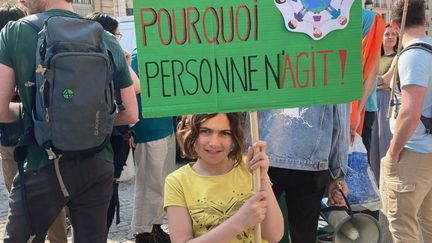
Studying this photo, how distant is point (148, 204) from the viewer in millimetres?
3924

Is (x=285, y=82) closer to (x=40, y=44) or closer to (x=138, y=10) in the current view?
(x=138, y=10)

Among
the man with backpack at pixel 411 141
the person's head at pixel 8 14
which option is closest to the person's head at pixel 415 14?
the man with backpack at pixel 411 141

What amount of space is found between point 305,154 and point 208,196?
2.68 feet

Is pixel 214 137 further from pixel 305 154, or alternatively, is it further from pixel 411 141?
pixel 411 141

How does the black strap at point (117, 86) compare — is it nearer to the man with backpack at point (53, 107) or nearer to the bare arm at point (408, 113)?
the man with backpack at point (53, 107)

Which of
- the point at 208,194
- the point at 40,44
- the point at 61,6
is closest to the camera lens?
the point at 208,194

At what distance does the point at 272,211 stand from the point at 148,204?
2.20m

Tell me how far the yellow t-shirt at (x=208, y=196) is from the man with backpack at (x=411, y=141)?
1.25 metres

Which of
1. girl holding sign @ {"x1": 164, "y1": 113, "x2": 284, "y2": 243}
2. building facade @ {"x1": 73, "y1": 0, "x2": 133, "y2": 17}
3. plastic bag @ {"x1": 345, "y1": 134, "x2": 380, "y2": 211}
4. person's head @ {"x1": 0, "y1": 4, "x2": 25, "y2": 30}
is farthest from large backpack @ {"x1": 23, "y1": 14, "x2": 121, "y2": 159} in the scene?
building facade @ {"x1": 73, "y1": 0, "x2": 133, "y2": 17}

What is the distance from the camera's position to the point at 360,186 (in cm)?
295

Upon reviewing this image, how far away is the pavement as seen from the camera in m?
4.23

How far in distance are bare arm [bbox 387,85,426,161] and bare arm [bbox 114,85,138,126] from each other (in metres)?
1.49

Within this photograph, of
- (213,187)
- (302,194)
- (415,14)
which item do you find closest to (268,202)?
(213,187)

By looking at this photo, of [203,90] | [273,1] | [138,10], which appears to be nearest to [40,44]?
[138,10]
